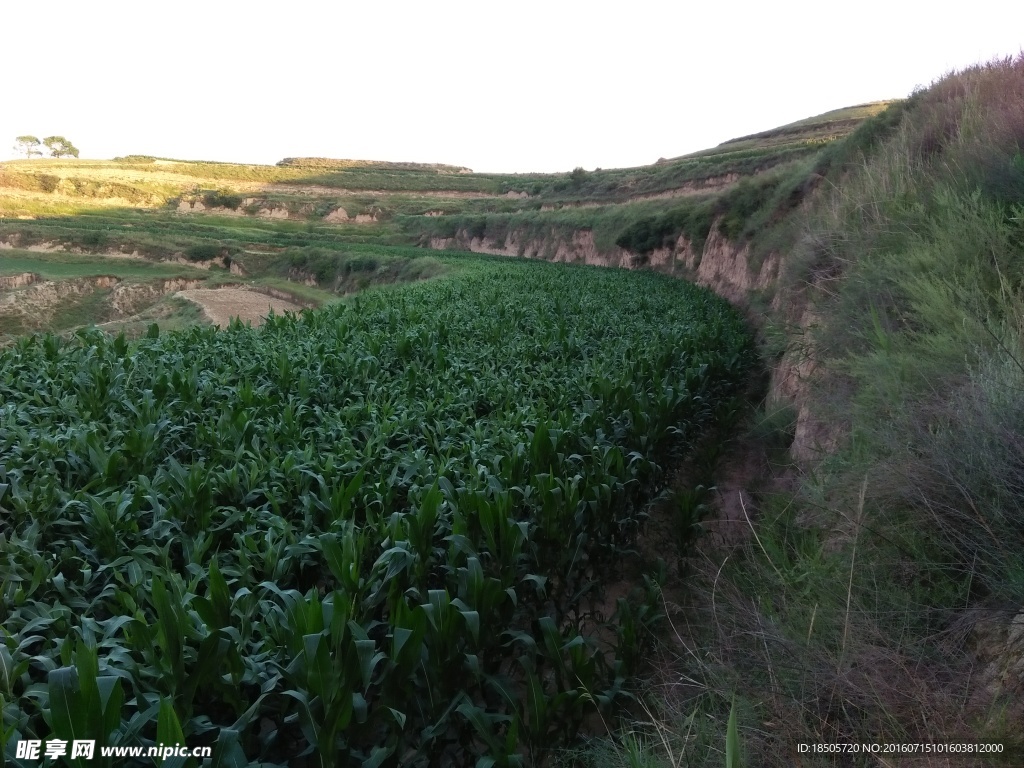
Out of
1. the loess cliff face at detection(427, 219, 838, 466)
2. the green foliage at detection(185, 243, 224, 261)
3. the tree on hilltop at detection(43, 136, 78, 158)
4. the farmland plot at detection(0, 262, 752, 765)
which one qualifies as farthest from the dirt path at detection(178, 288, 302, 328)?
the tree on hilltop at detection(43, 136, 78, 158)

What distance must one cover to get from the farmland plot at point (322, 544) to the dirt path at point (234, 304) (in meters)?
16.2

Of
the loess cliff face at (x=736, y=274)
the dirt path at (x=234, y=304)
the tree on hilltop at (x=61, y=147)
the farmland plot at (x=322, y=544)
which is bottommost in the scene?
the dirt path at (x=234, y=304)

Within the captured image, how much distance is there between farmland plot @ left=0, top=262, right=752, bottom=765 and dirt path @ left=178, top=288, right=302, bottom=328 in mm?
16159

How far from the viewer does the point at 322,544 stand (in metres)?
3.56

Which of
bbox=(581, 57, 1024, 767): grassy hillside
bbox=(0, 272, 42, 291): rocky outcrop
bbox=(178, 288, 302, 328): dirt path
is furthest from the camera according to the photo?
bbox=(0, 272, 42, 291): rocky outcrop

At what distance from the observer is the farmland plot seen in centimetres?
272

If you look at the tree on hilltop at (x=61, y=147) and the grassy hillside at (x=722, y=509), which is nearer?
the grassy hillside at (x=722, y=509)

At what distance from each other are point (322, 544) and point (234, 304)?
1058 inches

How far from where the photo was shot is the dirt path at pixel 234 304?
24.1m

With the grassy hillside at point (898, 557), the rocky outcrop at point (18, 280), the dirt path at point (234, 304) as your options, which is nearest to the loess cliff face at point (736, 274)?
the grassy hillside at point (898, 557)

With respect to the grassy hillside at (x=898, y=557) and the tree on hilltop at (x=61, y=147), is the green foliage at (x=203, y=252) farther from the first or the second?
the tree on hilltop at (x=61, y=147)

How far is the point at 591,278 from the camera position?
21.7 metres

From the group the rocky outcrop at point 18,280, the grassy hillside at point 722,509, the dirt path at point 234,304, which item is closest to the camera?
the grassy hillside at point 722,509

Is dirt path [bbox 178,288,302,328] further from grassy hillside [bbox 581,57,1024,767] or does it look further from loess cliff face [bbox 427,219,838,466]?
grassy hillside [bbox 581,57,1024,767]
